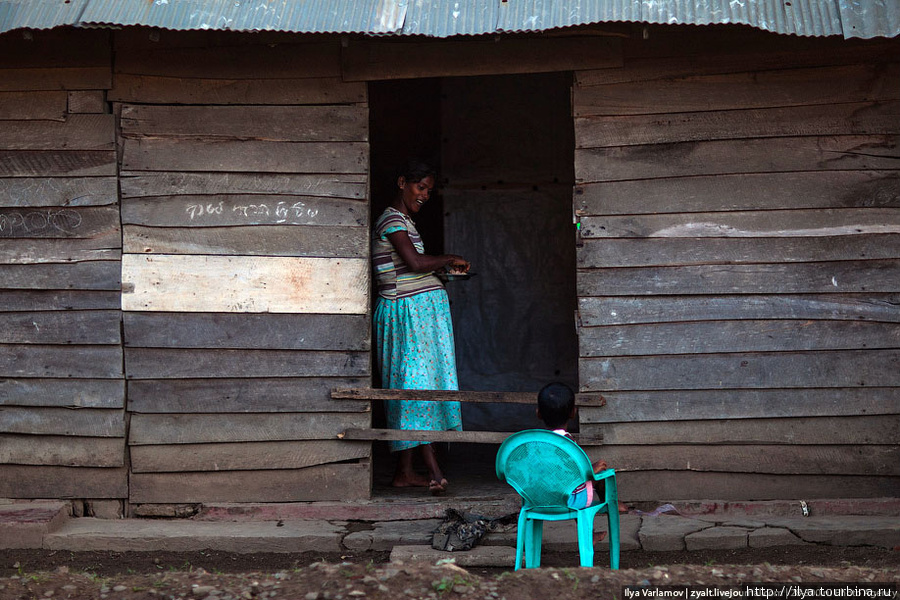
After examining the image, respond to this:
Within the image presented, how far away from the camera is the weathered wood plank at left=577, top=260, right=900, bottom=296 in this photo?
15.8 ft

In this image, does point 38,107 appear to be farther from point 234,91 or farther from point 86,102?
point 234,91

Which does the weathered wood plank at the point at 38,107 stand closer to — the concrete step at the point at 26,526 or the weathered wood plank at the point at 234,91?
the weathered wood plank at the point at 234,91

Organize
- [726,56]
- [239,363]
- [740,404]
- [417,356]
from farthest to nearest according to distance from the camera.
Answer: [417,356] → [239,363] → [740,404] → [726,56]

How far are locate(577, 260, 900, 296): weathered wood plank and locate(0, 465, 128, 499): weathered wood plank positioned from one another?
2.92 m

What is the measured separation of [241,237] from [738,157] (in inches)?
109

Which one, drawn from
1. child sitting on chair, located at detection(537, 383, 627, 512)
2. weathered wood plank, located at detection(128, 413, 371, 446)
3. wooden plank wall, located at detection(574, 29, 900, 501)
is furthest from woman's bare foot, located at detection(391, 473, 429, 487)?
child sitting on chair, located at detection(537, 383, 627, 512)

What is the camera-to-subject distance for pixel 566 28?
4.40 metres

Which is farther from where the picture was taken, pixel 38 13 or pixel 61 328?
pixel 61 328

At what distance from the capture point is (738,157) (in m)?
4.83

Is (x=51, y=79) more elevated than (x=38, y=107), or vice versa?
(x=51, y=79)

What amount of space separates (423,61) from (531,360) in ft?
10.1

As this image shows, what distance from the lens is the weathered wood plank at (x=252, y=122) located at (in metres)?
4.93

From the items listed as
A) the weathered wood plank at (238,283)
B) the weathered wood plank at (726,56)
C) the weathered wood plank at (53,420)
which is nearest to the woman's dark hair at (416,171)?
the weathered wood plank at (238,283)

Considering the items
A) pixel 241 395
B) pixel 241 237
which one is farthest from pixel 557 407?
pixel 241 237
